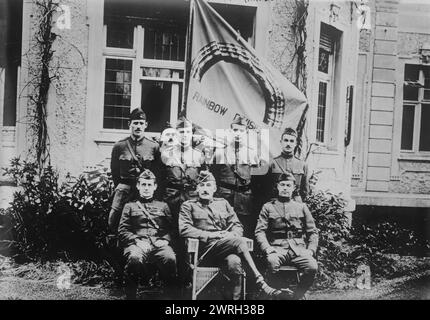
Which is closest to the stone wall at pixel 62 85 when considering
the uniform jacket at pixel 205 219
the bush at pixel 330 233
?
the uniform jacket at pixel 205 219

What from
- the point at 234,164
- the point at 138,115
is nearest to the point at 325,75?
the point at 234,164

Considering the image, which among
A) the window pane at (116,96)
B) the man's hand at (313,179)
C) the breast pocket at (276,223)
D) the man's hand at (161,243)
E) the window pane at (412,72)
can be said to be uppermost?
the window pane at (412,72)

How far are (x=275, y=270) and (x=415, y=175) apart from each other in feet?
5.54

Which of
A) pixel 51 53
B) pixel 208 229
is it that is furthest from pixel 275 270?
pixel 51 53

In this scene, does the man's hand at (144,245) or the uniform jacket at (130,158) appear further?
the uniform jacket at (130,158)

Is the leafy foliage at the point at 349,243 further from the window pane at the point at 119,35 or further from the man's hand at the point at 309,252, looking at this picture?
the window pane at the point at 119,35

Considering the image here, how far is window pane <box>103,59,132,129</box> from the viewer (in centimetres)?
448

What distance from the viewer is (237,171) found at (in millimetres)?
4426

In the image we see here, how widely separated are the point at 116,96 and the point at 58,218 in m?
1.15

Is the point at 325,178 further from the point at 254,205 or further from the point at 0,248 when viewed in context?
the point at 0,248

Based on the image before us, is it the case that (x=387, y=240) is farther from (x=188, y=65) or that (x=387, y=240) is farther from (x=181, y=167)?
(x=188, y=65)

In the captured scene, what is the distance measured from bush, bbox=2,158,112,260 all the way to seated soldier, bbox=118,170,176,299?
233 mm

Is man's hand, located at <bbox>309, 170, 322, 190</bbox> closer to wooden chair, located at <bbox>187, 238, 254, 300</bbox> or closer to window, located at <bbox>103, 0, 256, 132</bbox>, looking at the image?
wooden chair, located at <bbox>187, 238, 254, 300</bbox>

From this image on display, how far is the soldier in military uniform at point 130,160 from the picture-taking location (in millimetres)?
4352
